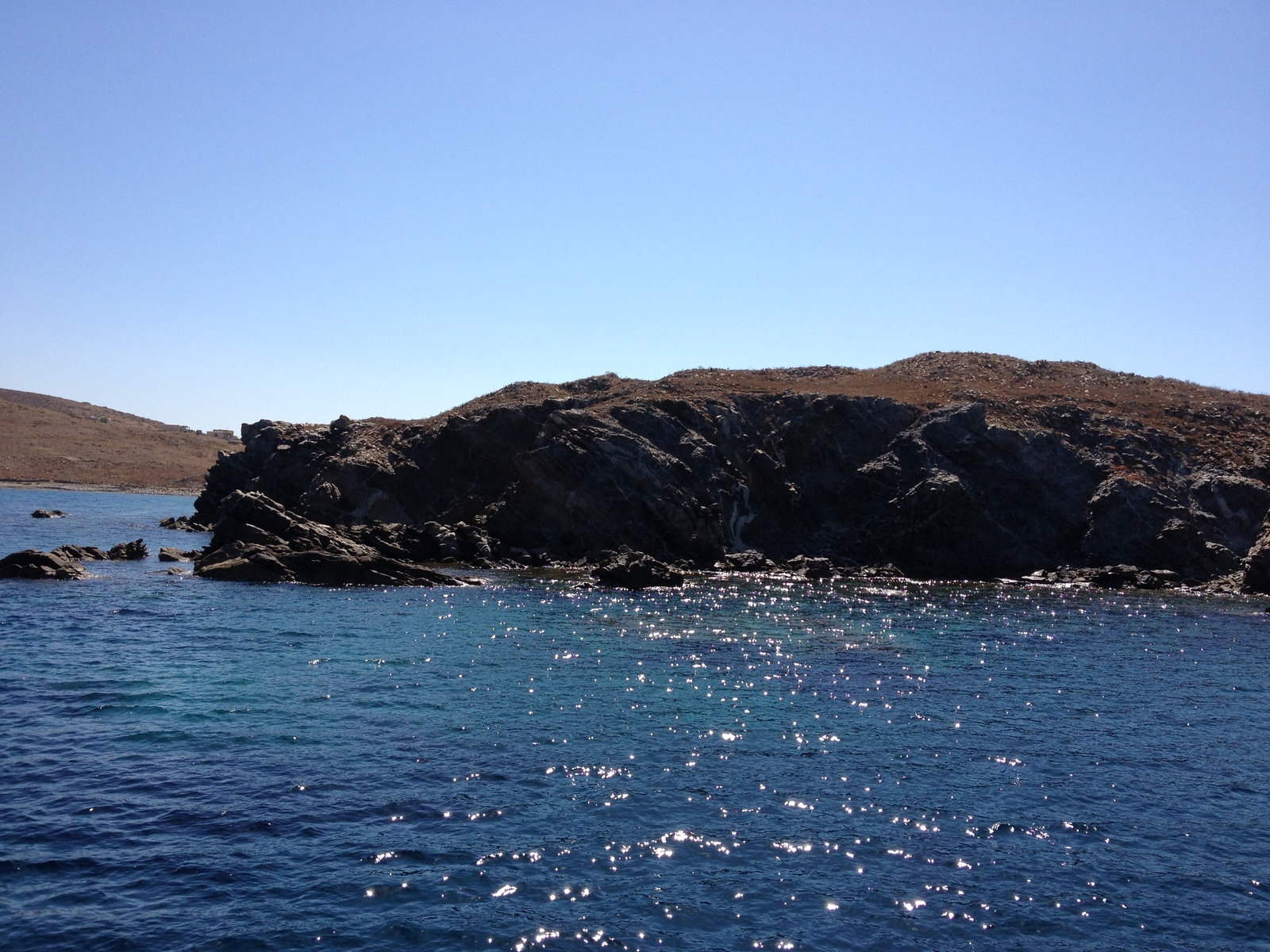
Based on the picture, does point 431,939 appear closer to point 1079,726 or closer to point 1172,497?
point 1079,726

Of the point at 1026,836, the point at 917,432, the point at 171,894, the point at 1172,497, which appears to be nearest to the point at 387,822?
the point at 171,894

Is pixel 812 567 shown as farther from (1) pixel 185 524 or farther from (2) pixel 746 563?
(1) pixel 185 524

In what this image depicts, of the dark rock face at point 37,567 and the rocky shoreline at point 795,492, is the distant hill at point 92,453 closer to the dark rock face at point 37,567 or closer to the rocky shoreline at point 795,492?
the rocky shoreline at point 795,492

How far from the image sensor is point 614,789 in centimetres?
1938

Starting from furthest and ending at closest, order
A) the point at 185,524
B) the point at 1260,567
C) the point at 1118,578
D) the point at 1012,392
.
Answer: the point at 185,524 < the point at 1012,392 < the point at 1118,578 < the point at 1260,567

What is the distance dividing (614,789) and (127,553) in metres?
52.7

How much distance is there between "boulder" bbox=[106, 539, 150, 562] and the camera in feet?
197

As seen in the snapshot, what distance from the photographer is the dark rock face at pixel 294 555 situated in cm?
5209

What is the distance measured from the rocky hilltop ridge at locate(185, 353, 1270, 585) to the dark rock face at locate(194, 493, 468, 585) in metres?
7.86

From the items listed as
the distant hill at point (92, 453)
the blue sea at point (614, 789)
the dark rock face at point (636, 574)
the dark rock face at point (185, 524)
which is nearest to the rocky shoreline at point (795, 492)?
the dark rock face at point (636, 574)

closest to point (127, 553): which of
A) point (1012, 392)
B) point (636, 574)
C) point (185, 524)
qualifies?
point (185, 524)

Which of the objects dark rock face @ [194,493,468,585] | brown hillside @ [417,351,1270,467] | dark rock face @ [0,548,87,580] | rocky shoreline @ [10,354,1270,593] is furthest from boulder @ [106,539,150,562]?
brown hillside @ [417,351,1270,467]

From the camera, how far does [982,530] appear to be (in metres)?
66.4

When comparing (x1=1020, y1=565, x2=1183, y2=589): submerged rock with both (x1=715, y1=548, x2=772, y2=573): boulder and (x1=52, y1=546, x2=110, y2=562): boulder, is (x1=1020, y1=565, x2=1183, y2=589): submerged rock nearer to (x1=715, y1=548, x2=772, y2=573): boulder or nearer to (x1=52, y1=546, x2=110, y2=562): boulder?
(x1=715, y1=548, x2=772, y2=573): boulder
